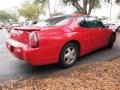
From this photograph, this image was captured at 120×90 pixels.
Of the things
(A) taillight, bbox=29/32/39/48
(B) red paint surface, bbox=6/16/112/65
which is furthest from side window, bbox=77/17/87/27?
(A) taillight, bbox=29/32/39/48

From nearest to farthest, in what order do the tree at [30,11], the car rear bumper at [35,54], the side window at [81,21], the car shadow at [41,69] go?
1. the car rear bumper at [35,54]
2. the car shadow at [41,69]
3. the side window at [81,21]
4. the tree at [30,11]

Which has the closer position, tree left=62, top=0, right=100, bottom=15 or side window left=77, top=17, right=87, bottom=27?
side window left=77, top=17, right=87, bottom=27

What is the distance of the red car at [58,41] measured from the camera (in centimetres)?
513

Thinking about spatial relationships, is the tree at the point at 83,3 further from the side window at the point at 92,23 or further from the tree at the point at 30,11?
the tree at the point at 30,11

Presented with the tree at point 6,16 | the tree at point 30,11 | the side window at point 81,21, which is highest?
the side window at point 81,21

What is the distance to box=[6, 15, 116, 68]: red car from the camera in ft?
16.8

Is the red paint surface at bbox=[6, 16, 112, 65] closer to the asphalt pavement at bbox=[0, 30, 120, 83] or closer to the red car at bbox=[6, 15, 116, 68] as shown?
the red car at bbox=[6, 15, 116, 68]

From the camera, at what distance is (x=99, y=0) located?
1955 centimetres

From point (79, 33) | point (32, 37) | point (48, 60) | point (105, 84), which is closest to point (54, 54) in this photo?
point (48, 60)

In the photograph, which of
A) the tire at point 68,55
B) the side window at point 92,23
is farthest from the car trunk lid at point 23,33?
the side window at point 92,23

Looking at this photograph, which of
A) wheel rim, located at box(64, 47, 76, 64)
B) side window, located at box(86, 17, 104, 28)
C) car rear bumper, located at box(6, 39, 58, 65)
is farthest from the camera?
side window, located at box(86, 17, 104, 28)

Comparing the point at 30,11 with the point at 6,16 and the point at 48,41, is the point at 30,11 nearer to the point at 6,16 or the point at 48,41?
the point at 6,16

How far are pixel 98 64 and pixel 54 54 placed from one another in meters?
1.29

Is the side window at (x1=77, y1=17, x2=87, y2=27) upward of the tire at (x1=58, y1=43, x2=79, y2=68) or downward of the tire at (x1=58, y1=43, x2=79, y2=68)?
upward
